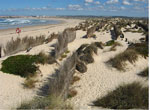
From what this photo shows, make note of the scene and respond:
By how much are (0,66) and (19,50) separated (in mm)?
3467

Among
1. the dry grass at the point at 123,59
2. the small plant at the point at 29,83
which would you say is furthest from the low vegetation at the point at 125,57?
the small plant at the point at 29,83

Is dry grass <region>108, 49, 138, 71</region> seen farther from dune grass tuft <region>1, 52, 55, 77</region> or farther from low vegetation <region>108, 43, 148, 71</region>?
dune grass tuft <region>1, 52, 55, 77</region>

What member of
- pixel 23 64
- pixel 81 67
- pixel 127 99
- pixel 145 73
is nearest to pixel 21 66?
pixel 23 64

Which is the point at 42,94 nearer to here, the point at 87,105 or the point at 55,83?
the point at 55,83

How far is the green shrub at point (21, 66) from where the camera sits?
7273mm

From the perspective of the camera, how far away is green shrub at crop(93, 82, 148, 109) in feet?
13.6

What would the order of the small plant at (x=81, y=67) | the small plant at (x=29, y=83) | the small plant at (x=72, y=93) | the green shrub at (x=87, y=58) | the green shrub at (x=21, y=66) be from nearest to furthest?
the small plant at (x=72, y=93)
the small plant at (x=29, y=83)
the green shrub at (x=21, y=66)
the small plant at (x=81, y=67)
the green shrub at (x=87, y=58)

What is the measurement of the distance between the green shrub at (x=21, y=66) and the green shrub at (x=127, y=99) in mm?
3907

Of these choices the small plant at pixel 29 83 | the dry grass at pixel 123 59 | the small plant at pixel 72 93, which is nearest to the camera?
the small plant at pixel 72 93

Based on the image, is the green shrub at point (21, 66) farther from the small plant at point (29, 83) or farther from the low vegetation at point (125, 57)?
the low vegetation at point (125, 57)

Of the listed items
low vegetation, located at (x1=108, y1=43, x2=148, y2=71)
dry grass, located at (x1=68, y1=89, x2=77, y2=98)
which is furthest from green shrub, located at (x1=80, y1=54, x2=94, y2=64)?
dry grass, located at (x1=68, y1=89, x2=77, y2=98)

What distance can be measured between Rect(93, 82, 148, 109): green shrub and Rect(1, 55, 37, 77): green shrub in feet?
12.8

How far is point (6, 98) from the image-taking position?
5480mm

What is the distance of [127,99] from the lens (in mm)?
4312
